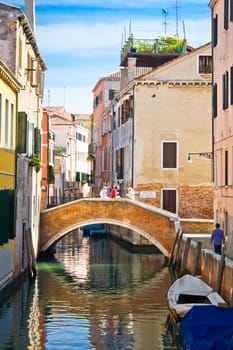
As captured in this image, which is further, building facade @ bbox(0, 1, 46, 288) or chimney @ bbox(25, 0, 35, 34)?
chimney @ bbox(25, 0, 35, 34)

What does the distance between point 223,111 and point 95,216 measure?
752cm

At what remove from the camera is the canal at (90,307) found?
1393 centimetres

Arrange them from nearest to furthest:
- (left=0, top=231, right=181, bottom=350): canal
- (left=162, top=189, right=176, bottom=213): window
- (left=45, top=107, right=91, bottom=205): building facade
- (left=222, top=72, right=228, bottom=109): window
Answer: (left=0, top=231, right=181, bottom=350): canal
(left=222, top=72, right=228, bottom=109): window
(left=162, top=189, right=176, bottom=213): window
(left=45, top=107, right=91, bottom=205): building facade

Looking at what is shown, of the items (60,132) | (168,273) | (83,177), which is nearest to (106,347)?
(168,273)

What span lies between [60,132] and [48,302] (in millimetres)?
42008

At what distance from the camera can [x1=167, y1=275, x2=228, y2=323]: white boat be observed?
14.5m

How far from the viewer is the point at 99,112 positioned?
5278 centimetres

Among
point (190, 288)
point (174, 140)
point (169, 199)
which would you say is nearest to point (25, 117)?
point (190, 288)

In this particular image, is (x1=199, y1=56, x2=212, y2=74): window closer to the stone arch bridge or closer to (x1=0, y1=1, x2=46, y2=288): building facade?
the stone arch bridge

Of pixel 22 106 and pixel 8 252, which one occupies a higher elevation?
pixel 22 106

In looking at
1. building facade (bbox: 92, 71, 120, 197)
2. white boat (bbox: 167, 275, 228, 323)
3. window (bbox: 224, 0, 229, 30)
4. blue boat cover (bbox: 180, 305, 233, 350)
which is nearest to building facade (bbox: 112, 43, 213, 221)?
window (bbox: 224, 0, 229, 30)

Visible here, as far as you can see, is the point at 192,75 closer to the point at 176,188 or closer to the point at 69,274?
the point at 176,188

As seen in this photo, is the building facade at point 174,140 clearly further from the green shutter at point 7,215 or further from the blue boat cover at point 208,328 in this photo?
the blue boat cover at point 208,328

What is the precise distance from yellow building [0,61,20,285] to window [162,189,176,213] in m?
13.1
